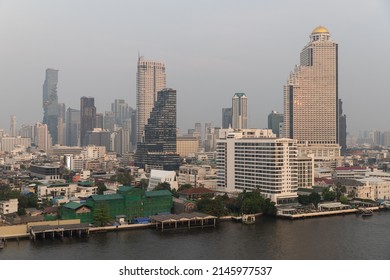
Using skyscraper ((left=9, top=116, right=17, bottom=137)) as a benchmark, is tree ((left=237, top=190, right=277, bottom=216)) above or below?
below

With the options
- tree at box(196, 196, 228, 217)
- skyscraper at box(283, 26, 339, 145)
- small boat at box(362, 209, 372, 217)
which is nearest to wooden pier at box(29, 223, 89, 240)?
tree at box(196, 196, 228, 217)

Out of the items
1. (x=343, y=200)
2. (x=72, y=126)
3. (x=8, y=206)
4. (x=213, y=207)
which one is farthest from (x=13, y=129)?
(x=213, y=207)

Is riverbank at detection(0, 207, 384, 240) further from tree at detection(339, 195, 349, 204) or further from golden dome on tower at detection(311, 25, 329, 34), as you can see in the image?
golden dome on tower at detection(311, 25, 329, 34)

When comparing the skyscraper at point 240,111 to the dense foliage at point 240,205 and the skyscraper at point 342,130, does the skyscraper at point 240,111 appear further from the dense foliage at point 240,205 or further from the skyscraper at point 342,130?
the dense foliage at point 240,205

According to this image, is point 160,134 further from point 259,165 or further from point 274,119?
point 274,119

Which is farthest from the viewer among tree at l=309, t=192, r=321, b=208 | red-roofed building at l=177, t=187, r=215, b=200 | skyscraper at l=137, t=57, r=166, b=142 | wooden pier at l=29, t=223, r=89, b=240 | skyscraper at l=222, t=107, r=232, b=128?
skyscraper at l=137, t=57, r=166, b=142

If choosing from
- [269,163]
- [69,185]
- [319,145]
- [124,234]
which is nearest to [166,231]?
[124,234]

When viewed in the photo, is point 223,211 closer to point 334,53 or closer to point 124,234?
point 124,234
